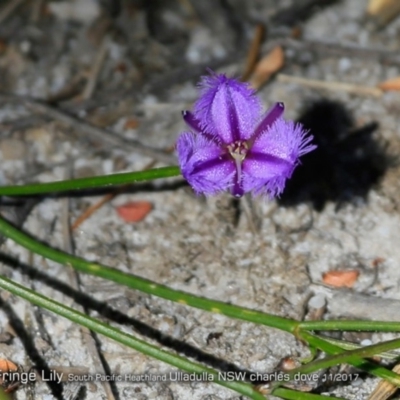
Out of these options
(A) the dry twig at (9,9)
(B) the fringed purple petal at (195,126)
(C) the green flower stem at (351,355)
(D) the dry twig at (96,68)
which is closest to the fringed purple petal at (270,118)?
(B) the fringed purple petal at (195,126)

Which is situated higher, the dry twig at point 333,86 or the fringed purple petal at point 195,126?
the dry twig at point 333,86

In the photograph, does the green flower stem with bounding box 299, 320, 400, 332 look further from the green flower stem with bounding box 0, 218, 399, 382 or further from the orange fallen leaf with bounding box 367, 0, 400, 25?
the orange fallen leaf with bounding box 367, 0, 400, 25

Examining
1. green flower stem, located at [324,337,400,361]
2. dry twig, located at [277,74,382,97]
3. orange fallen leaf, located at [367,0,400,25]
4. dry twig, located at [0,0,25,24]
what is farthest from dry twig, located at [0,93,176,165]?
orange fallen leaf, located at [367,0,400,25]

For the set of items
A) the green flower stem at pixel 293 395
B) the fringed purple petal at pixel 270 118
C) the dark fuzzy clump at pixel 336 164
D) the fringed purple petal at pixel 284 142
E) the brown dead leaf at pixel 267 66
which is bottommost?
the green flower stem at pixel 293 395

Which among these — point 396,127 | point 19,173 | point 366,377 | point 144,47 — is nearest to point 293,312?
point 366,377

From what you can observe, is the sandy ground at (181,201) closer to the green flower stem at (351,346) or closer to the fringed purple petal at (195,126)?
the green flower stem at (351,346)
